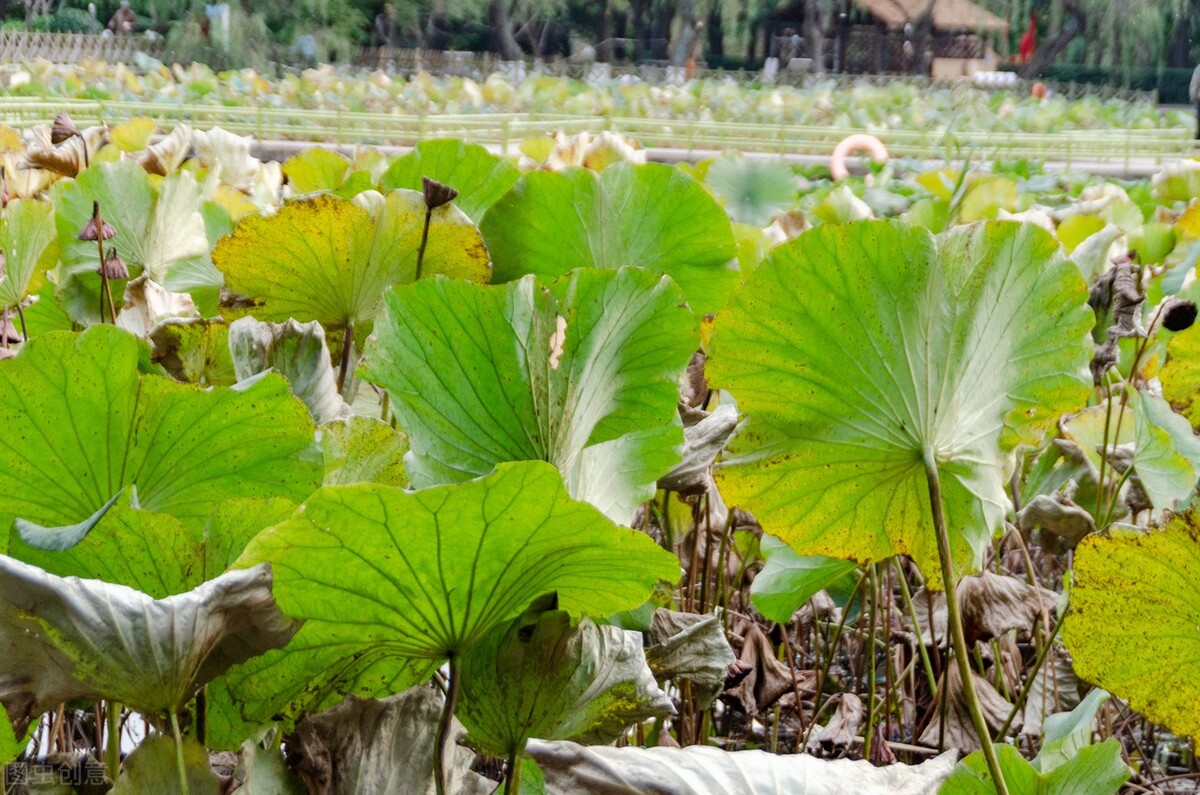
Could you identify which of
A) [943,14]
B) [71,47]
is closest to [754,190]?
[71,47]

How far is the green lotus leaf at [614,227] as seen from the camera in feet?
1.48

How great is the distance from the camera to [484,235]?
0.46 metres

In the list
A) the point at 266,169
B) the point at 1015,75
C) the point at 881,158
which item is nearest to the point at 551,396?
the point at 266,169

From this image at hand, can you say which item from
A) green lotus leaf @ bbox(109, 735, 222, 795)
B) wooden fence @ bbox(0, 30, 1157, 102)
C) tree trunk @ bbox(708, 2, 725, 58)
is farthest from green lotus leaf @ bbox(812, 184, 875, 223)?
tree trunk @ bbox(708, 2, 725, 58)

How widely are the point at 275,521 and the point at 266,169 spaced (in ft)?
4.01

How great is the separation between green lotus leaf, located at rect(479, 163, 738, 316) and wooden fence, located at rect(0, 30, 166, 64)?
14331 mm

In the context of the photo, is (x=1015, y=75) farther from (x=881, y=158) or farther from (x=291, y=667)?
(x=291, y=667)

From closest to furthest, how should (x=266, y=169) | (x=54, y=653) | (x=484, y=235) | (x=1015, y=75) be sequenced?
(x=54, y=653) < (x=484, y=235) < (x=266, y=169) < (x=1015, y=75)

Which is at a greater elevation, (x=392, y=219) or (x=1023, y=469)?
(x=392, y=219)

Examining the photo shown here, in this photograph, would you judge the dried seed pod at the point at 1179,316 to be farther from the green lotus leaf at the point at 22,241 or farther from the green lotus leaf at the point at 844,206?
the green lotus leaf at the point at 844,206

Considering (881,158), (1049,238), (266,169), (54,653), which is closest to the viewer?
(54,653)

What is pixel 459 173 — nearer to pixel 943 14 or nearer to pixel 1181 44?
pixel 1181 44

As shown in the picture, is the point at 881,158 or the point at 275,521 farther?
the point at 881,158

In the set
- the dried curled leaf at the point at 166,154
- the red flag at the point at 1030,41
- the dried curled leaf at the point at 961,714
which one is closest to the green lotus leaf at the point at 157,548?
the dried curled leaf at the point at 961,714
